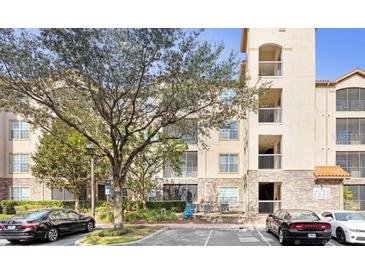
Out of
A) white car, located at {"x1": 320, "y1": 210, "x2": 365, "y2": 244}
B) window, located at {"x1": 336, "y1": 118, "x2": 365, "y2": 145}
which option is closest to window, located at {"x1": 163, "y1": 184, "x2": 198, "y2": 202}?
window, located at {"x1": 336, "y1": 118, "x2": 365, "y2": 145}

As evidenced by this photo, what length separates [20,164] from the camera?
61.7 feet

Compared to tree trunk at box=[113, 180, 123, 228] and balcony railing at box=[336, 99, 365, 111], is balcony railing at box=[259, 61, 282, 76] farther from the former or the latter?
tree trunk at box=[113, 180, 123, 228]

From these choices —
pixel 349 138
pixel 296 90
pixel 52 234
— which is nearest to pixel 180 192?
pixel 296 90

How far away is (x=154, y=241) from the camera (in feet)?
35.3

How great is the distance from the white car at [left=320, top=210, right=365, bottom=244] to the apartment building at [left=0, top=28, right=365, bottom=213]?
3.47 meters

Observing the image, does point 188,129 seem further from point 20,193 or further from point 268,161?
point 20,193

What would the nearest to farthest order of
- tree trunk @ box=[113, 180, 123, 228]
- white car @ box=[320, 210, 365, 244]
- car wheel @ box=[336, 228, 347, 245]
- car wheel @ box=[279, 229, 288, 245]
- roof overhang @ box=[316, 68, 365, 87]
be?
white car @ box=[320, 210, 365, 244]
car wheel @ box=[279, 229, 288, 245]
car wheel @ box=[336, 228, 347, 245]
tree trunk @ box=[113, 180, 123, 228]
roof overhang @ box=[316, 68, 365, 87]

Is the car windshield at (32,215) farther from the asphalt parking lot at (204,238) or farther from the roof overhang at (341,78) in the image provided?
the roof overhang at (341,78)

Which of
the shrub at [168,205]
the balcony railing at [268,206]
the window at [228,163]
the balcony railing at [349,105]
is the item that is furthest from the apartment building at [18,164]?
the balcony railing at [349,105]

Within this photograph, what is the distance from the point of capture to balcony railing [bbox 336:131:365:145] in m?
17.3

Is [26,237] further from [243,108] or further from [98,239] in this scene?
[243,108]

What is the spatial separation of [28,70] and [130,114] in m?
3.61
